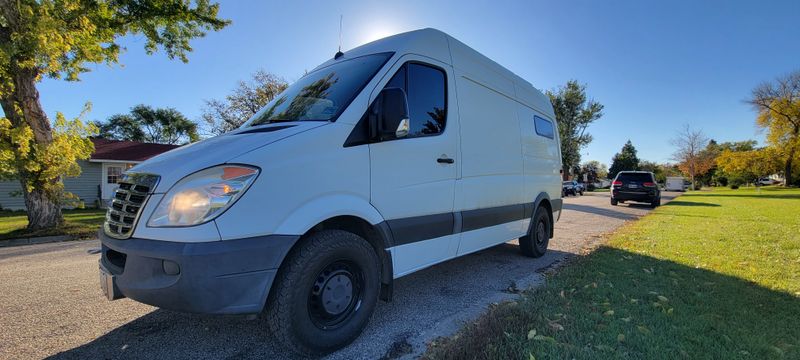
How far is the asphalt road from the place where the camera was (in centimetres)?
269

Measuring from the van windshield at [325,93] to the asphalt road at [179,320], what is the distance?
1769 millimetres

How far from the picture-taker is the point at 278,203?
2.34 meters

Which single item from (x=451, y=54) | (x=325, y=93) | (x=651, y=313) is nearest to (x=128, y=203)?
(x=325, y=93)

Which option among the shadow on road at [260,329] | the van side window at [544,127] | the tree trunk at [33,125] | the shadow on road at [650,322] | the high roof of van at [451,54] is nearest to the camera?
the shadow on road at [650,322]

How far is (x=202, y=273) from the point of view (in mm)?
2096

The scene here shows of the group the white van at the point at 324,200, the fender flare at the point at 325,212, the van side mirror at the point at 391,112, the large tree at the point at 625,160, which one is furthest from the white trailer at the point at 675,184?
the fender flare at the point at 325,212

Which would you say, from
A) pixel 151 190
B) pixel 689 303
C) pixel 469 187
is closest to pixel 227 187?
pixel 151 190

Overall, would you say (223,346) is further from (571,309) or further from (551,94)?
(551,94)

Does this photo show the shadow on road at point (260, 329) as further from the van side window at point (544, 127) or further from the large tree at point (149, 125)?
the large tree at point (149, 125)

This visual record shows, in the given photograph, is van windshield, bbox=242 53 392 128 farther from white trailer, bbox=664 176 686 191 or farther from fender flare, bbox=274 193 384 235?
white trailer, bbox=664 176 686 191

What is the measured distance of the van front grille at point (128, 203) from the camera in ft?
7.59

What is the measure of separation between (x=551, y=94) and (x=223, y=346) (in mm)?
45408

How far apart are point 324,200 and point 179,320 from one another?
1.85 metres

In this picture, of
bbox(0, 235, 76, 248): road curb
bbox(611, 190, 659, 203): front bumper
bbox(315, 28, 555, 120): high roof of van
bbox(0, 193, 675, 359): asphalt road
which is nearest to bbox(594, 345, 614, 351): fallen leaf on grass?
bbox(0, 193, 675, 359): asphalt road
